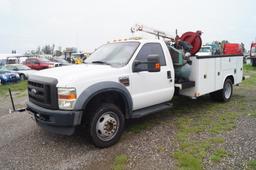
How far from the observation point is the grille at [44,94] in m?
3.63

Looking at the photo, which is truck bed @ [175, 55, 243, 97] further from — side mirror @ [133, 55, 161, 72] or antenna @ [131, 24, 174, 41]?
side mirror @ [133, 55, 161, 72]

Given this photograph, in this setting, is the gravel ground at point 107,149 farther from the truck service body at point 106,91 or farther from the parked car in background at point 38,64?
the parked car in background at point 38,64

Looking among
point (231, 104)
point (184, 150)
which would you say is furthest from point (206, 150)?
point (231, 104)

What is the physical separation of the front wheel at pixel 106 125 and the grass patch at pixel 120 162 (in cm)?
46

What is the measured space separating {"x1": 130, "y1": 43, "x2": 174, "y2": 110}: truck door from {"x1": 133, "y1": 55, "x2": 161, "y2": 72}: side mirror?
0.10 meters

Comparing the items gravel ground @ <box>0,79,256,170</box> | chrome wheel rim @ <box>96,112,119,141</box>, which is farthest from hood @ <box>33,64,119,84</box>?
gravel ground @ <box>0,79,256,170</box>

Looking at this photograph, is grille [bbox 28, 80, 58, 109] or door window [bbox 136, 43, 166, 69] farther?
door window [bbox 136, 43, 166, 69]

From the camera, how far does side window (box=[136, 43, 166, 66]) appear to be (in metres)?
4.65

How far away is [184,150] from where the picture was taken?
3.76 metres

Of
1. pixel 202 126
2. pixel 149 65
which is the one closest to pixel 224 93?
pixel 202 126

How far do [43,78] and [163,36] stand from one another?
11.6 ft

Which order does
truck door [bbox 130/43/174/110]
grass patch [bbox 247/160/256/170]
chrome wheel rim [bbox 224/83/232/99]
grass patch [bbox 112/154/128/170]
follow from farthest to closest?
chrome wheel rim [bbox 224/83/232/99] → truck door [bbox 130/43/174/110] → grass patch [bbox 112/154/128/170] → grass patch [bbox 247/160/256/170]

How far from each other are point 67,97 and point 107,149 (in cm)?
120

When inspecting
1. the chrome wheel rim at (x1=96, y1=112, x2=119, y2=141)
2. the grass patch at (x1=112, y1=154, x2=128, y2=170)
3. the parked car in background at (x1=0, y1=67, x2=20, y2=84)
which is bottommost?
the grass patch at (x1=112, y1=154, x2=128, y2=170)
